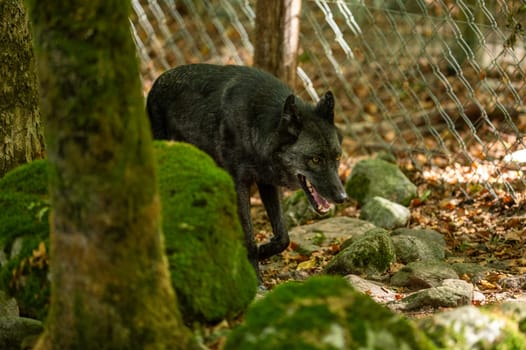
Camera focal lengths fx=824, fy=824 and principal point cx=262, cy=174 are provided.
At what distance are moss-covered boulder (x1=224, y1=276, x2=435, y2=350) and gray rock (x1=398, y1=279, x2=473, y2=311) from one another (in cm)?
165

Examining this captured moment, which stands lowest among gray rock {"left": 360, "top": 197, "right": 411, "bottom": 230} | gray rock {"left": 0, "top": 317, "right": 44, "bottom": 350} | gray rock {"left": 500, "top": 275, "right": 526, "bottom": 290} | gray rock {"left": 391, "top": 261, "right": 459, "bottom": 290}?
gray rock {"left": 500, "top": 275, "right": 526, "bottom": 290}

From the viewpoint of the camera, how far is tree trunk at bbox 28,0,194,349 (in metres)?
2.79

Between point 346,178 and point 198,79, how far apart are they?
2.38 m

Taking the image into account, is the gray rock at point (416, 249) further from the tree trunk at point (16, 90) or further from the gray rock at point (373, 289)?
the tree trunk at point (16, 90)

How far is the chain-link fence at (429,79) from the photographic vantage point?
7.27 meters

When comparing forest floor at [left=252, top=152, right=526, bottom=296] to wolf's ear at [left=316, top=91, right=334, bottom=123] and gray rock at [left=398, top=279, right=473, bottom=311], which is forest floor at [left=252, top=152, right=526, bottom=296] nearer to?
gray rock at [left=398, top=279, right=473, bottom=311]

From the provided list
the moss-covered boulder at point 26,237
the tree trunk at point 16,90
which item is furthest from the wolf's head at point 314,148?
the moss-covered boulder at point 26,237

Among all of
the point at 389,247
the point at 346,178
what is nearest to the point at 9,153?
the point at 389,247

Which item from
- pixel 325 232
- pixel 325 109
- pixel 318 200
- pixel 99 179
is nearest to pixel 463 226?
pixel 325 232

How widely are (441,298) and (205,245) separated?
1703 mm

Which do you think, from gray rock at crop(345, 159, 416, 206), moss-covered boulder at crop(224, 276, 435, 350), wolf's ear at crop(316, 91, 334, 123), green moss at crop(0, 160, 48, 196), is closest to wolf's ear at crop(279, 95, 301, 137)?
wolf's ear at crop(316, 91, 334, 123)

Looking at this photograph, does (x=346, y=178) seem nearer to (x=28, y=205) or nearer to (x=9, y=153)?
(x=9, y=153)

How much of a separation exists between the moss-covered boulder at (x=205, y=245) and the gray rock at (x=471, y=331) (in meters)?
0.81

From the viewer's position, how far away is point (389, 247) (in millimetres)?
5707
